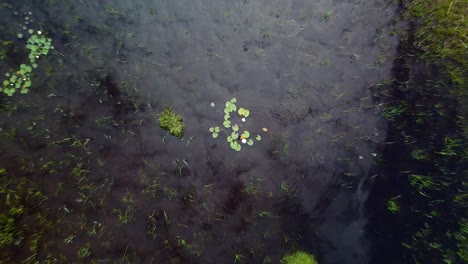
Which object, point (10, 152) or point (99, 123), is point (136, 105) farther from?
point (10, 152)

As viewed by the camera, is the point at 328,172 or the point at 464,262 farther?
the point at 328,172

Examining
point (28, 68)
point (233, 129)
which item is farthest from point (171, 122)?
point (28, 68)

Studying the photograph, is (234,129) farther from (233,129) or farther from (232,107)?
(232,107)

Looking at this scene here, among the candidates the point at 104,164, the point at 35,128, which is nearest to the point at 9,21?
the point at 35,128

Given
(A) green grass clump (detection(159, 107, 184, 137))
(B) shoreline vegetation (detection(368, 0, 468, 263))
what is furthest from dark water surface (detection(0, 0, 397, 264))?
Result: (B) shoreline vegetation (detection(368, 0, 468, 263))

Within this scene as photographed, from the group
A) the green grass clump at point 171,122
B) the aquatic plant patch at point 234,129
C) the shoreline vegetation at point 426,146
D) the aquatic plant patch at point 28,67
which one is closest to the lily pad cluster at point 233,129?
the aquatic plant patch at point 234,129

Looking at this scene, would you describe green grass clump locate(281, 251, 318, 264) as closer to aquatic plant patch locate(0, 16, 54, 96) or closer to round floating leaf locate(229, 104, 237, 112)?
round floating leaf locate(229, 104, 237, 112)
